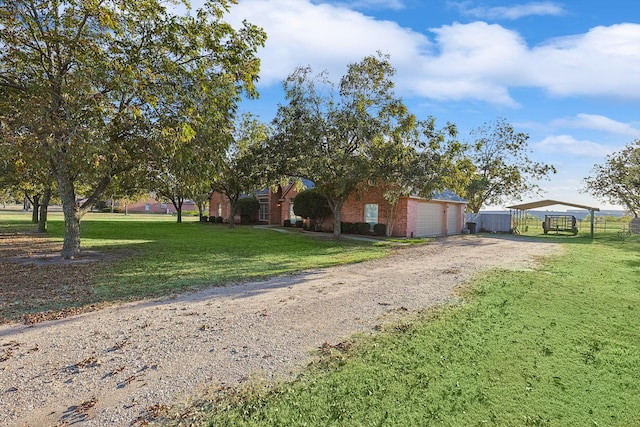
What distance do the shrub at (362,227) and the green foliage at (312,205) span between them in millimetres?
2341

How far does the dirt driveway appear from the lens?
3.30m

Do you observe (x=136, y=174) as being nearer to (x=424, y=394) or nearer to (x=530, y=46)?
(x=424, y=394)

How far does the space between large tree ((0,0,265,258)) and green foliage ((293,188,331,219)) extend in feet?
47.9

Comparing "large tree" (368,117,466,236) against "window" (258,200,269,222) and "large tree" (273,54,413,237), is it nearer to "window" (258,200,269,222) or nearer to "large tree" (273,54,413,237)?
"large tree" (273,54,413,237)

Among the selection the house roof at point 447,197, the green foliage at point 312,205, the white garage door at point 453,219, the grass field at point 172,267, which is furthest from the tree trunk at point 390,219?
the white garage door at point 453,219

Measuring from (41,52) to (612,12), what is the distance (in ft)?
45.9

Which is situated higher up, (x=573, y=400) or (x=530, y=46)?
(x=530, y=46)

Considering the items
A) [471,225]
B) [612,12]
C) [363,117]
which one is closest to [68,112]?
[363,117]

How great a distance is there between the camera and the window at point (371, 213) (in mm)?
23438

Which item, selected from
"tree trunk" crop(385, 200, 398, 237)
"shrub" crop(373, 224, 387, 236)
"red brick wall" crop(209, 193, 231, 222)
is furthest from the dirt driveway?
"red brick wall" crop(209, 193, 231, 222)

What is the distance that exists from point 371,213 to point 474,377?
20.1 meters

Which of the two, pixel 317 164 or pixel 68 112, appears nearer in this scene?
pixel 68 112

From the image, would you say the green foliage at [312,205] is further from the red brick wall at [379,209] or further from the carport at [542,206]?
the carport at [542,206]

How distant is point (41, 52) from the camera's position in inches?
369
